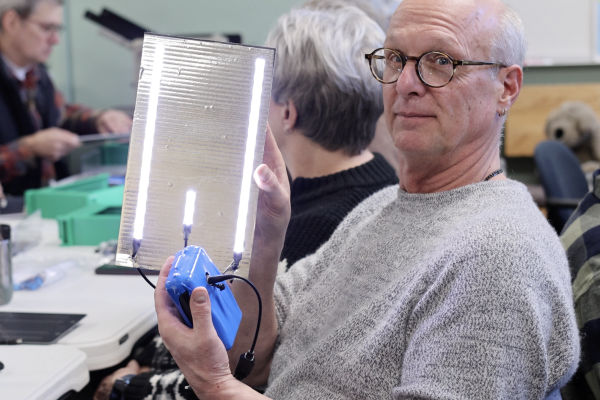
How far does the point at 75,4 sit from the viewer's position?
461 cm

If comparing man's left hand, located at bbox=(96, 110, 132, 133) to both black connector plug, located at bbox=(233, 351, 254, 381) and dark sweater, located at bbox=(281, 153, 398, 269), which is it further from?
black connector plug, located at bbox=(233, 351, 254, 381)

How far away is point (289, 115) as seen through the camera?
1463mm

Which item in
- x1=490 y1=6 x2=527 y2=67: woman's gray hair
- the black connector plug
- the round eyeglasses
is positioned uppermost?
x1=490 y1=6 x2=527 y2=67: woman's gray hair

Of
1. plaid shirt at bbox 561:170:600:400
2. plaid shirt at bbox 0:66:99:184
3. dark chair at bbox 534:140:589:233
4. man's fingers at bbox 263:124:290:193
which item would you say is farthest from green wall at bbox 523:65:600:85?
man's fingers at bbox 263:124:290:193

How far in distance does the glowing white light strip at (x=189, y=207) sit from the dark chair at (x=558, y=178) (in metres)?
2.17

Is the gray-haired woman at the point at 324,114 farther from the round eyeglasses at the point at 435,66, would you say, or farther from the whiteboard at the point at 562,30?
the whiteboard at the point at 562,30

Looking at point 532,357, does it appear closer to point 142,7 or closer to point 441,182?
point 441,182

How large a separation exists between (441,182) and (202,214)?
0.40 meters

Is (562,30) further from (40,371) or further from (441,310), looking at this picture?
(40,371)

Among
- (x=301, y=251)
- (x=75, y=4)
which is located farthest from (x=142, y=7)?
(x=301, y=251)

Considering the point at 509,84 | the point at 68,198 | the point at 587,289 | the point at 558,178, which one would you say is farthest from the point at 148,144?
the point at 558,178

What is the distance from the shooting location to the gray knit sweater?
740 mm

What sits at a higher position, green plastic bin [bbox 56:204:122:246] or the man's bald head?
the man's bald head

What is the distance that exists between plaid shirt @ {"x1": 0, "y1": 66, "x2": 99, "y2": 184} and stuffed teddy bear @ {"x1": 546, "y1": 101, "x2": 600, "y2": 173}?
282cm
